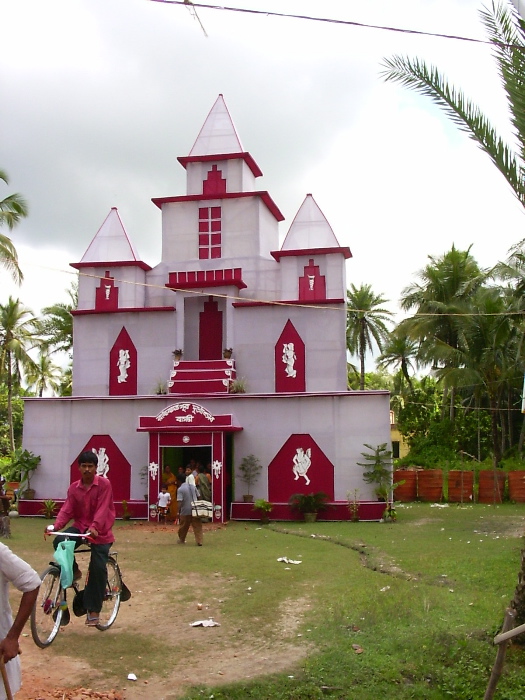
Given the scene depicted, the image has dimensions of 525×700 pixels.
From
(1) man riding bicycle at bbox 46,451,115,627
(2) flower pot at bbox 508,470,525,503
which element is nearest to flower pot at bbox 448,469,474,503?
(2) flower pot at bbox 508,470,525,503

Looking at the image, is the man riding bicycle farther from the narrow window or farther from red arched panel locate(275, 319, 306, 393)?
the narrow window

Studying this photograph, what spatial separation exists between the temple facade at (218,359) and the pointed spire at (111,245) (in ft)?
0.16

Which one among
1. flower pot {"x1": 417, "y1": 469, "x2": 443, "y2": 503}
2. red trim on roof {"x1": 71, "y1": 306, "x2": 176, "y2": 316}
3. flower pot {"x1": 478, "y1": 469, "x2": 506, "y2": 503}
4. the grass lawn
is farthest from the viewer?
flower pot {"x1": 417, "y1": 469, "x2": 443, "y2": 503}

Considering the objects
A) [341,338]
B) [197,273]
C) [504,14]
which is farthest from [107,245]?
[504,14]

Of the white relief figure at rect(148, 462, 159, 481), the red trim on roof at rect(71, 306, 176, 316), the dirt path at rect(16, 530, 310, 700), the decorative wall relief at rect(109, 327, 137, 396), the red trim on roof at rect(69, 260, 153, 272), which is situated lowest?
the dirt path at rect(16, 530, 310, 700)

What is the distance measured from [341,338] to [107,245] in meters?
8.72

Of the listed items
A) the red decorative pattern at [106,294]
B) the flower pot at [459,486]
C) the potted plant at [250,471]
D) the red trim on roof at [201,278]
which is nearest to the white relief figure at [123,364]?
the red decorative pattern at [106,294]

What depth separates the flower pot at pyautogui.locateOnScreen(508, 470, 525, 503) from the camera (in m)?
28.3

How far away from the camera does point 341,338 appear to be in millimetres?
24812

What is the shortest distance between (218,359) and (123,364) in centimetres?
307

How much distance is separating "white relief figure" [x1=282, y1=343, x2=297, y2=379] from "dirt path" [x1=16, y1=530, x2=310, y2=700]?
577 inches

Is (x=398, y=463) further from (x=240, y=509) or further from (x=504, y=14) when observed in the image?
(x=504, y=14)

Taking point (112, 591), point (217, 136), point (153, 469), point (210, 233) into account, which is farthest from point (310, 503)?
point (112, 591)

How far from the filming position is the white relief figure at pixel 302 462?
22.9 meters
